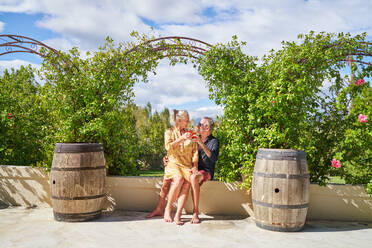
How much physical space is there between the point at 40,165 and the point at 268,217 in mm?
3367

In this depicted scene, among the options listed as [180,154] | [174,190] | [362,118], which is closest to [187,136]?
[180,154]

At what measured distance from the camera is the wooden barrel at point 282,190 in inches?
128

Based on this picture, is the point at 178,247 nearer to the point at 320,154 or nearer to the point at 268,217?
the point at 268,217

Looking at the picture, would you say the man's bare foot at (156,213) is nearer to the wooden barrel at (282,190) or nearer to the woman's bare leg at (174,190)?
the woman's bare leg at (174,190)

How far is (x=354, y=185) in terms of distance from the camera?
12.5ft

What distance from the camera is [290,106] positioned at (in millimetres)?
3816

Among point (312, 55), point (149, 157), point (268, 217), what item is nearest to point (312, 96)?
point (312, 55)

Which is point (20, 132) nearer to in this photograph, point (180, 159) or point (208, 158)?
point (180, 159)

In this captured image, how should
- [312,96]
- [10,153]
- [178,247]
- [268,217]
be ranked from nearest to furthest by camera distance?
[178,247], [268,217], [312,96], [10,153]

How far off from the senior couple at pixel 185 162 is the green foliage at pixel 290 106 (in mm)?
265

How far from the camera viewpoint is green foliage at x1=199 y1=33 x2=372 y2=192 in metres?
3.75

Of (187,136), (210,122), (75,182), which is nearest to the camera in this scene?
(75,182)

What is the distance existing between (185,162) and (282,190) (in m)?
1.23

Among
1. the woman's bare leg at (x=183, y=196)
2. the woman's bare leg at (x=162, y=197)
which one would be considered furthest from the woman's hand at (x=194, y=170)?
the woman's bare leg at (x=162, y=197)
